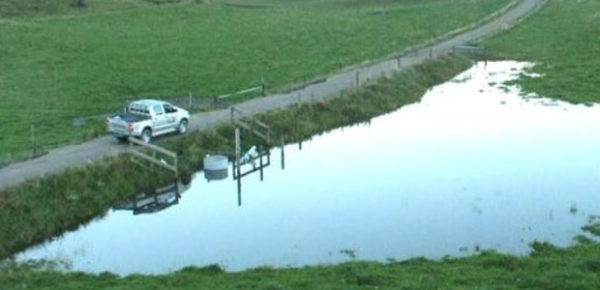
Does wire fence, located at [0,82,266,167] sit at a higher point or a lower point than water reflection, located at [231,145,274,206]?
higher

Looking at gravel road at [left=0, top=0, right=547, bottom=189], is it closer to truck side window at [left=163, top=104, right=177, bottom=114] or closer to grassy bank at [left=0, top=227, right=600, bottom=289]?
truck side window at [left=163, top=104, right=177, bottom=114]

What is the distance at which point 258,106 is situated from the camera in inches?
1972

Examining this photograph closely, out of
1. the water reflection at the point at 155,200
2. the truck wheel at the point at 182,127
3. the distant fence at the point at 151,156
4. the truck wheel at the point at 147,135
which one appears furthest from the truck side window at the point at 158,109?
the water reflection at the point at 155,200

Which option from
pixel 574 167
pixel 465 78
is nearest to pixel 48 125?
pixel 574 167

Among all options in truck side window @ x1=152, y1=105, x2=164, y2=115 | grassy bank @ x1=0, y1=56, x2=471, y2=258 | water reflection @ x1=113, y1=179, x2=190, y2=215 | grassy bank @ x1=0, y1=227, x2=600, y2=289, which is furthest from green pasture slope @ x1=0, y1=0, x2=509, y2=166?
grassy bank @ x1=0, y1=227, x2=600, y2=289

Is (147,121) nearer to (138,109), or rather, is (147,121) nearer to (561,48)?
(138,109)

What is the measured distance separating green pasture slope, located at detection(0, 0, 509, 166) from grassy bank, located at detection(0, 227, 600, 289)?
13.2 m

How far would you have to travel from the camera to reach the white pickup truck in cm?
4025

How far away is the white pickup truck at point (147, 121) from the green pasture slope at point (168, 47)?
2.13m

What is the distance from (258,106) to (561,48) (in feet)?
129

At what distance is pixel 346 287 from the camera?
23.4 meters

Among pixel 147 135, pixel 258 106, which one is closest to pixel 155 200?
pixel 147 135

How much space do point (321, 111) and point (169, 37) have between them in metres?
36.9

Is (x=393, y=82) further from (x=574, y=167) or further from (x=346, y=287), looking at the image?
(x=346, y=287)
